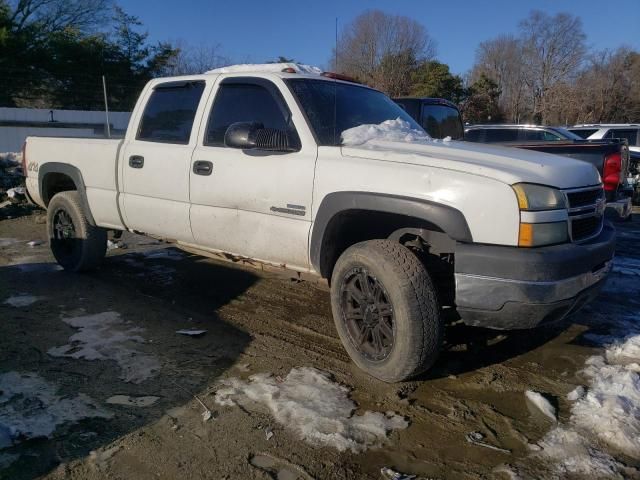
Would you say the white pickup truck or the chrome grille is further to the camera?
the chrome grille

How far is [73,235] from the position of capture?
5.75 meters

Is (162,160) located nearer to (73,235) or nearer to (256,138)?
(256,138)

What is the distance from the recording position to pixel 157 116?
4.83 m

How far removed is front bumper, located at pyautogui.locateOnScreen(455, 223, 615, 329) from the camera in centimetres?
284

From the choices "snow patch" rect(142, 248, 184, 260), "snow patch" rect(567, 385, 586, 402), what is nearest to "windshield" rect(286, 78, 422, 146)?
"snow patch" rect(567, 385, 586, 402)

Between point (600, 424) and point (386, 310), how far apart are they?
1.30m

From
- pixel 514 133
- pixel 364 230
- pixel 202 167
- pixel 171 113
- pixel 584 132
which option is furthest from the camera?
pixel 584 132

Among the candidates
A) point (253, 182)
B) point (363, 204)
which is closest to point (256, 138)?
point (253, 182)

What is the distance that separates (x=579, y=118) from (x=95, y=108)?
3086 centimetres

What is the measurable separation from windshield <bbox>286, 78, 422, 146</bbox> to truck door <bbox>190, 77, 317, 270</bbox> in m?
0.11

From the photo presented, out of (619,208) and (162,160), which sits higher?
(162,160)

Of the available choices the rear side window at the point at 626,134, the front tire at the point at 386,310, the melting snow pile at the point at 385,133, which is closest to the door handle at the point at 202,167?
the melting snow pile at the point at 385,133

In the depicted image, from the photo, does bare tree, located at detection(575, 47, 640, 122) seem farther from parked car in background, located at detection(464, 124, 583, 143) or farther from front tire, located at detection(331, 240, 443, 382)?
front tire, located at detection(331, 240, 443, 382)

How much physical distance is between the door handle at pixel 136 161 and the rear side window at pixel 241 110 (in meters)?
0.77
